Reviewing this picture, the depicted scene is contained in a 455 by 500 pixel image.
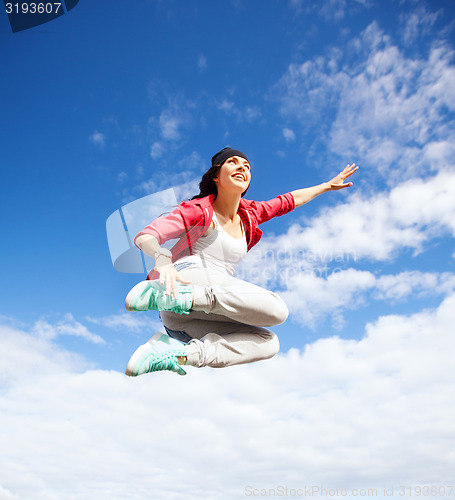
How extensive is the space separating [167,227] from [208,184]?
76 centimetres

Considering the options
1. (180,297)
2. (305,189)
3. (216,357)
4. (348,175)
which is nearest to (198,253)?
(180,297)

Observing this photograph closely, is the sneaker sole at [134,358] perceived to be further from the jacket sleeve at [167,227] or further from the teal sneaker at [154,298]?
the jacket sleeve at [167,227]

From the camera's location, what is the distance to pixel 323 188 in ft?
14.5

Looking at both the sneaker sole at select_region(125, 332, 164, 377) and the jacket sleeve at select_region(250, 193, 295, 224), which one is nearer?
the sneaker sole at select_region(125, 332, 164, 377)

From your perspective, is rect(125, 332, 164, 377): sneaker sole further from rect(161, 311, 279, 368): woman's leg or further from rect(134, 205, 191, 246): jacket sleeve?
rect(134, 205, 191, 246): jacket sleeve

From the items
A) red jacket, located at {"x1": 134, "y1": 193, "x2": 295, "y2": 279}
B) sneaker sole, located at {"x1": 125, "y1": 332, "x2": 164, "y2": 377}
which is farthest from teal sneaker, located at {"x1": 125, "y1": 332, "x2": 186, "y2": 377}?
red jacket, located at {"x1": 134, "y1": 193, "x2": 295, "y2": 279}

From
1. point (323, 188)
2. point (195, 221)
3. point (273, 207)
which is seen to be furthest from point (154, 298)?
point (323, 188)

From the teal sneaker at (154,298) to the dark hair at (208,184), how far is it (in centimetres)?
106

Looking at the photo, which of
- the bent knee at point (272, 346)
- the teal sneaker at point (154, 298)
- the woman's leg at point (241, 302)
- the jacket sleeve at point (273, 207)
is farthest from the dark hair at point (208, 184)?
the bent knee at point (272, 346)

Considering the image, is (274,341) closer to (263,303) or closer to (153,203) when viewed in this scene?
(263,303)

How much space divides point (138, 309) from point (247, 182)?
4.70 feet

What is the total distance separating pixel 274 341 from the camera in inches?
133

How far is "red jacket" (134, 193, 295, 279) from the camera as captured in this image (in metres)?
3.24

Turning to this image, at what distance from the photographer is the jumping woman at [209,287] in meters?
2.96
